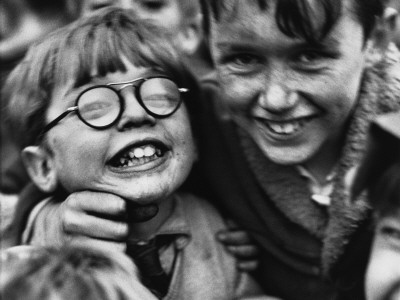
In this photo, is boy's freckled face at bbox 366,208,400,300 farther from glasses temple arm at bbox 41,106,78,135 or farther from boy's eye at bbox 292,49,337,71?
glasses temple arm at bbox 41,106,78,135

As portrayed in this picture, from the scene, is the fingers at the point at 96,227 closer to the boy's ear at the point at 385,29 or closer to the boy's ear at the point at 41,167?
the boy's ear at the point at 41,167

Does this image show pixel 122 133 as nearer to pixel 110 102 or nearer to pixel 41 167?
pixel 110 102

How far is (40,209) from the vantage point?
1183 millimetres

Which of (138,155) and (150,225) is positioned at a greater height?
(138,155)

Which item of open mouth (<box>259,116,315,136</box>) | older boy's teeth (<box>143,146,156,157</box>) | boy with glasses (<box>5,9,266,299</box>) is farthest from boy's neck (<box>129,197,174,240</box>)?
open mouth (<box>259,116,315,136</box>)

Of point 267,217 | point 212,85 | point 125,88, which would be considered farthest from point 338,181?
point 125,88

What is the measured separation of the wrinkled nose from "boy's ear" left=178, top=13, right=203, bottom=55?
0.78 feet

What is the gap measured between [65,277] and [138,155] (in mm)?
301

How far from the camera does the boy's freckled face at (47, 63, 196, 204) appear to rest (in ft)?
3.45

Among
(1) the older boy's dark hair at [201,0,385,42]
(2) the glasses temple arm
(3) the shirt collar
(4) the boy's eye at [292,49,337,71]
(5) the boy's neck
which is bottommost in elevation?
(5) the boy's neck

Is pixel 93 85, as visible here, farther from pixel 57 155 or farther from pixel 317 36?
pixel 317 36

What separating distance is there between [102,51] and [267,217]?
1.39ft

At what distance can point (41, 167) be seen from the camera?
114 centimetres

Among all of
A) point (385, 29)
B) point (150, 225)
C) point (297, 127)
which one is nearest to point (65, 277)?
point (150, 225)
